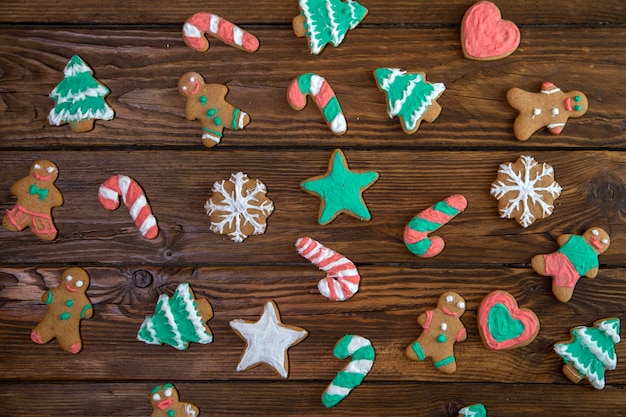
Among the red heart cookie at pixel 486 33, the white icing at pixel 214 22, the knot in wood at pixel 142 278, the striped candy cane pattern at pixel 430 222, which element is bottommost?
the knot in wood at pixel 142 278

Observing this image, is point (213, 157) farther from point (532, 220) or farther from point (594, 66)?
point (594, 66)

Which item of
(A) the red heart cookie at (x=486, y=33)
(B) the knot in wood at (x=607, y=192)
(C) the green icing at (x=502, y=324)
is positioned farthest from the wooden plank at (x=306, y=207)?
(A) the red heart cookie at (x=486, y=33)

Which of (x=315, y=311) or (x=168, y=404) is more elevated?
(x=315, y=311)

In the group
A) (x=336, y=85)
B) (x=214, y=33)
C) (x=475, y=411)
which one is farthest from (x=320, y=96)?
(x=475, y=411)

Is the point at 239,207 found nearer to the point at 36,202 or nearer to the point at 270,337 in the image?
the point at 270,337

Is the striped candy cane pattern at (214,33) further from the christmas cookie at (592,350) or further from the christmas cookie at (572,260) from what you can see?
the christmas cookie at (592,350)

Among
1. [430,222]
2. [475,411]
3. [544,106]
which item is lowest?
[475,411]

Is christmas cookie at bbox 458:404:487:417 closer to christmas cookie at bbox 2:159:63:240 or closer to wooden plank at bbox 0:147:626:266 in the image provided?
wooden plank at bbox 0:147:626:266

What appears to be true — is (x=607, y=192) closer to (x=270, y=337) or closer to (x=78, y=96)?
(x=270, y=337)
